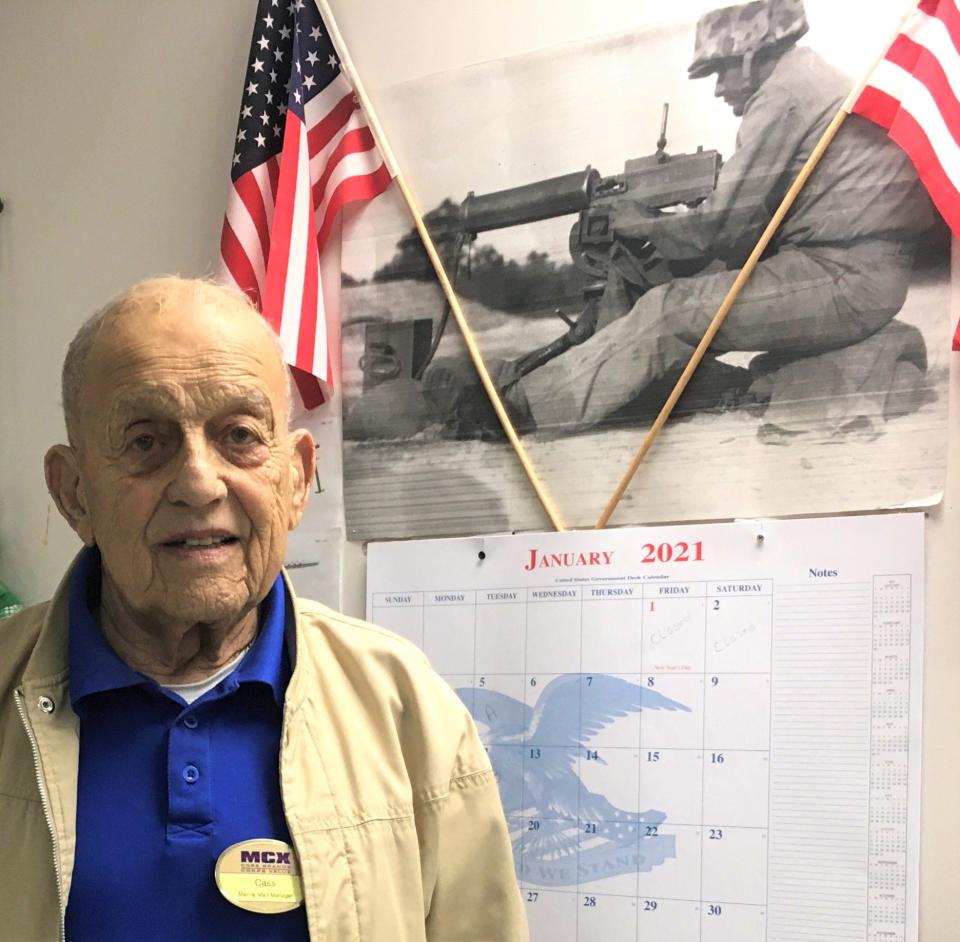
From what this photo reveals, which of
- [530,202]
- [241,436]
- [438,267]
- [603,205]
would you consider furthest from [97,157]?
[241,436]

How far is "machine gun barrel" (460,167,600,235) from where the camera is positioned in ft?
4.40

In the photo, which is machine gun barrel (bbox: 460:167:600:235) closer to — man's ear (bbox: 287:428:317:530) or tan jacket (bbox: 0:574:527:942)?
man's ear (bbox: 287:428:317:530)

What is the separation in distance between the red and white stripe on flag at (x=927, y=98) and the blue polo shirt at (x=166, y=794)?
2.75 feet

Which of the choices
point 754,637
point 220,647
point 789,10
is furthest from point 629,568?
point 789,10

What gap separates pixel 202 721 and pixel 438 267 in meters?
0.73

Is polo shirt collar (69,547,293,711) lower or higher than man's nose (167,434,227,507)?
lower

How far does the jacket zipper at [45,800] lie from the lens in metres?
0.85

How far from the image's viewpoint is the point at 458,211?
4.66 ft

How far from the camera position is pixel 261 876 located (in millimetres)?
892

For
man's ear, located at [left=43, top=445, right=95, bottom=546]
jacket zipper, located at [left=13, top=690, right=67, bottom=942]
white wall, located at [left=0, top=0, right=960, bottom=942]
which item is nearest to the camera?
jacket zipper, located at [left=13, top=690, right=67, bottom=942]

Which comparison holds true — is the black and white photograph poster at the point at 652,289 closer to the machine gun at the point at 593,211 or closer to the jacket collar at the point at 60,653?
the machine gun at the point at 593,211

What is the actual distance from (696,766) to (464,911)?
33 cm

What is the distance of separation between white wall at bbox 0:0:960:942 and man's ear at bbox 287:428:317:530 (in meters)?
0.41

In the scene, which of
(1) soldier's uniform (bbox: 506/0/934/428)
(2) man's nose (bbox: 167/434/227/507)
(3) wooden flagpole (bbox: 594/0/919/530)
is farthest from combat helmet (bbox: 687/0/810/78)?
(2) man's nose (bbox: 167/434/227/507)
